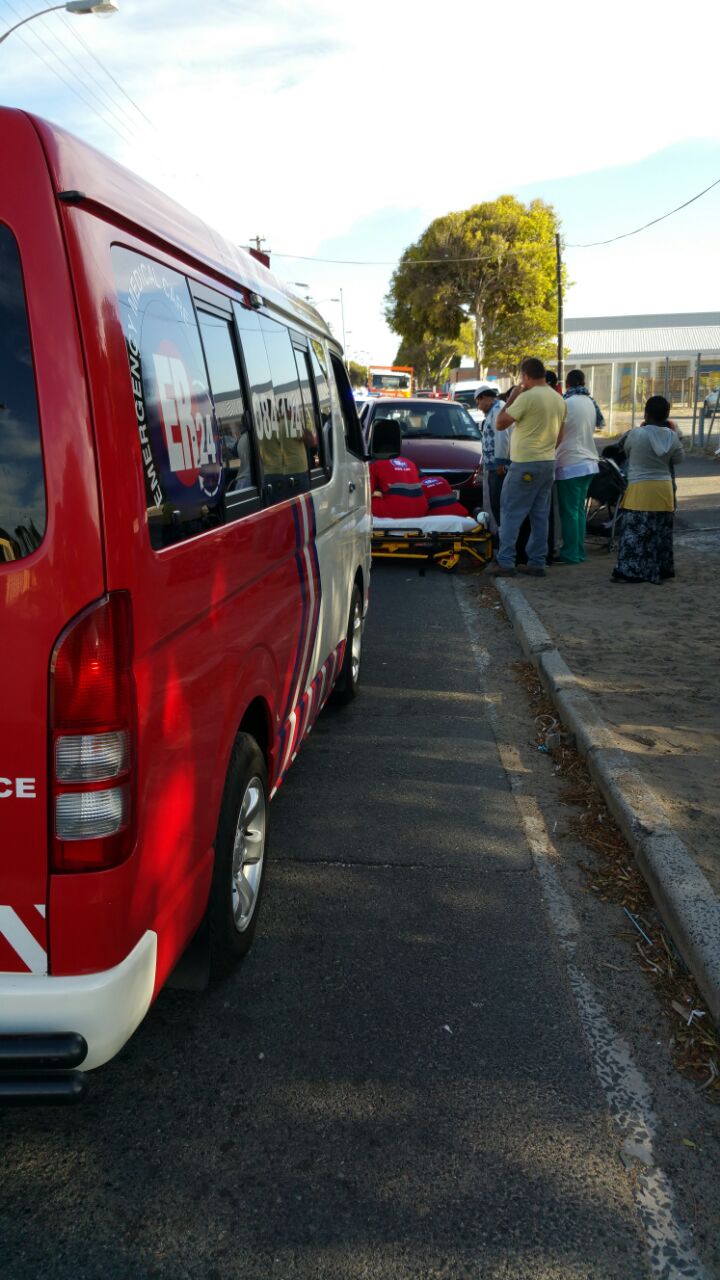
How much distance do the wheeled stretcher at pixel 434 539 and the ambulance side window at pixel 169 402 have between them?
8.47 meters

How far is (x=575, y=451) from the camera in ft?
34.7

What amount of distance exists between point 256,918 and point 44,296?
85.7 inches

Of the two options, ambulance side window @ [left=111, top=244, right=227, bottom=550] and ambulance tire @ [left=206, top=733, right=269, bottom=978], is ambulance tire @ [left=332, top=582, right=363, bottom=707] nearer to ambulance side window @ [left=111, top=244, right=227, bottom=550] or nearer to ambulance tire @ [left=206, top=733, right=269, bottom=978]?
ambulance tire @ [left=206, top=733, right=269, bottom=978]

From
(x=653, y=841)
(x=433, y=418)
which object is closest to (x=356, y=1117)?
(x=653, y=841)

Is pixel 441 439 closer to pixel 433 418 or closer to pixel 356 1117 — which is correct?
pixel 433 418

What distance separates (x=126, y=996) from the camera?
214cm

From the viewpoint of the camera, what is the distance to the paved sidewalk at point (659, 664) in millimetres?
4617

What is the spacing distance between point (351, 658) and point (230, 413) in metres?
3.23

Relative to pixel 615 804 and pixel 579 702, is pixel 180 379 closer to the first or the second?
pixel 615 804

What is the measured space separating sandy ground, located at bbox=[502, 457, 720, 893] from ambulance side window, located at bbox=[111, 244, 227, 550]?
8.07 feet

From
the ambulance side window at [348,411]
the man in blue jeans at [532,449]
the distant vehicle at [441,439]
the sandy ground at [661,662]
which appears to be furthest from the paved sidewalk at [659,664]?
the ambulance side window at [348,411]

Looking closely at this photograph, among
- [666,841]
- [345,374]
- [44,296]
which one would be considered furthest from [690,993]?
[345,374]

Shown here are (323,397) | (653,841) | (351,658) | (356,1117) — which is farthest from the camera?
(351,658)

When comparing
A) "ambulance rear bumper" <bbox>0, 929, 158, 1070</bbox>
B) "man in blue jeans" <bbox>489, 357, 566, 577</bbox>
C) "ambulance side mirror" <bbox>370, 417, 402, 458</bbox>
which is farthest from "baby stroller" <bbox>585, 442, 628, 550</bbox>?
"ambulance rear bumper" <bbox>0, 929, 158, 1070</bbox>
